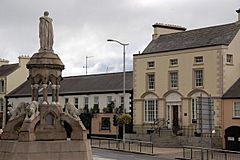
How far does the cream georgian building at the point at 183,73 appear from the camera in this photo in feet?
143

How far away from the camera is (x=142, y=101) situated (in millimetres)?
50188

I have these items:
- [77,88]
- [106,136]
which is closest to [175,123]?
[106,136]

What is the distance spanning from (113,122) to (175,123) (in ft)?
27.3

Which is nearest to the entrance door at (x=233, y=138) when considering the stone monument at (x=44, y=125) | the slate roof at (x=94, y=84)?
the slate roof at (x=94, y=84)

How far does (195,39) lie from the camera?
47938 millimetres

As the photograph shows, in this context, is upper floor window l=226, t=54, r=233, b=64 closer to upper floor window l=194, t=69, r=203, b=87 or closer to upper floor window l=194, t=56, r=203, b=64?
upper floor window l=194, t=56, r=203, b=64

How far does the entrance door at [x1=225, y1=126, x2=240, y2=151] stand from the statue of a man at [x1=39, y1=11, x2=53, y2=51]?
71.8ft

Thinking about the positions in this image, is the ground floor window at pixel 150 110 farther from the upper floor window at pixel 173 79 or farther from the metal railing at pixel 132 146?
the metal railing at pixel 132 146

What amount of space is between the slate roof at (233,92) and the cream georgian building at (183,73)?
1.02 feet

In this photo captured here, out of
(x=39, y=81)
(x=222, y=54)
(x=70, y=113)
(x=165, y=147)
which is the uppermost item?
(x=222, y=54)

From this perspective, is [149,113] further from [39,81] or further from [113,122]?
[39,81]

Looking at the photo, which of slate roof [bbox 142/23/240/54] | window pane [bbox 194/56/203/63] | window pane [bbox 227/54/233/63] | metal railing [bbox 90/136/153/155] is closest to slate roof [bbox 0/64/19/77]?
slate roof [bbox 142/23/240/54]

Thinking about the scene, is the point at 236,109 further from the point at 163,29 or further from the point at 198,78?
the point at 163,29

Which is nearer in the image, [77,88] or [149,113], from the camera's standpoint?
[149,113]
